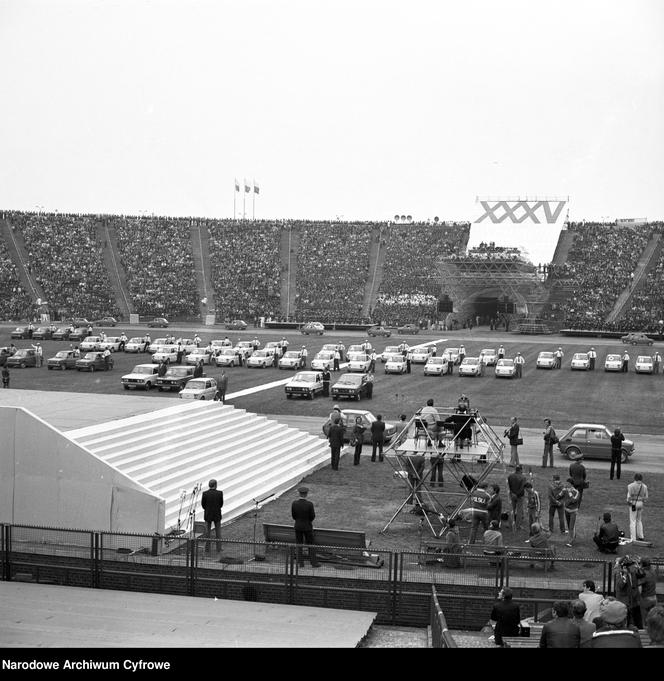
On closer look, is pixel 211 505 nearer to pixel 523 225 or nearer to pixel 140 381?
pixel 140 381

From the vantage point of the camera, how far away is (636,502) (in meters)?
15.2

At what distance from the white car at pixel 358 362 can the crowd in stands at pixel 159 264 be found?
3995 centimetres

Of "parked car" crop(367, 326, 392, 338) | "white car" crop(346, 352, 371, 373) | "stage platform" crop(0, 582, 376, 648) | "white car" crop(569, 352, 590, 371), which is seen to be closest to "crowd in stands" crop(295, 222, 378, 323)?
"parked car" crop(367, 326, 392, 338)

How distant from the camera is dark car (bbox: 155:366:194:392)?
35875 mm

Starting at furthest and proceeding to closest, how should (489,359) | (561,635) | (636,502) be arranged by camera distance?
(489,359) < (636,502) < (561,635)

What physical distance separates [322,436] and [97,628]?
16585 mm

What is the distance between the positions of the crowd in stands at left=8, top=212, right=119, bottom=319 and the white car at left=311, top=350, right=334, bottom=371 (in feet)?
131

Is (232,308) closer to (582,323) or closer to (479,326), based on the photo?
(479,326)

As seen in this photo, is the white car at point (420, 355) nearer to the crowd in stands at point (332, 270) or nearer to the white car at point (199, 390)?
the white car at point (199, 390)

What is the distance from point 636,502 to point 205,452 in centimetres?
901

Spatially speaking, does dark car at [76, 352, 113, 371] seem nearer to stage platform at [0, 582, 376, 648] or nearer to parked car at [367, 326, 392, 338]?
parked car at [367, 326, 392, 338]

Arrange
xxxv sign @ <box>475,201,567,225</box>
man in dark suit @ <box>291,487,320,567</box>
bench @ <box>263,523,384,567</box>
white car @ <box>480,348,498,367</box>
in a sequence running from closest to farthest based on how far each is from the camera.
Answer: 1. bench @ <box>263,523,384,567</box>
2. man in dark suit @ <box>291,487,320,567</box>
3. white car @ <box>480,348,498,367</box>
4. xxxv sign @ <box>475,201,567,225</box>

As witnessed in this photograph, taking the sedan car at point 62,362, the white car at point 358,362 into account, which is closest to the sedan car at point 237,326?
the white car at point 358,362

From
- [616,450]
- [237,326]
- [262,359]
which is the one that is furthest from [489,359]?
[237,326]
